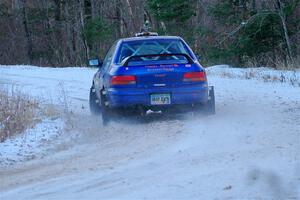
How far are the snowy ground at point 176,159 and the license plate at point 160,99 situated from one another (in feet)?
1.18

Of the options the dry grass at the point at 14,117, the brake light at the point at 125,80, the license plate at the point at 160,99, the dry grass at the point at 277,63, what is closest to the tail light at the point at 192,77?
the license plate at the point at 160,99

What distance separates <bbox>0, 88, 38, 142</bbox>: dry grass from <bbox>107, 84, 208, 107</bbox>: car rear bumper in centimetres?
151

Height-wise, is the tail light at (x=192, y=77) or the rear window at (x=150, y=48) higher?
the rear window at (x=150, y=48)

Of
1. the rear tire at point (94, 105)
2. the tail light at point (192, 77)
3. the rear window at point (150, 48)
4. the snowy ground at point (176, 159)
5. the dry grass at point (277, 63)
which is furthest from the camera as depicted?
the dry grass at point (277, 63)

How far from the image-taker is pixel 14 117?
36.9ft

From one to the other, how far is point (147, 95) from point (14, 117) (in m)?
2.29

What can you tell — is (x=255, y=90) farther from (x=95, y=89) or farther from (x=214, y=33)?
(x=214, y=33)

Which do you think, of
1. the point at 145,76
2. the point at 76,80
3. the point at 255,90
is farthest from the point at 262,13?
the point at 145,76

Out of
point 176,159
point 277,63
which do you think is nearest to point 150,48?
point 176,159

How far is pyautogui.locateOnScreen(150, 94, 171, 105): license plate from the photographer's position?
1123 cm

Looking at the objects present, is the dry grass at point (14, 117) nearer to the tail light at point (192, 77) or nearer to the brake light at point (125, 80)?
the brake light at point (125, 80)

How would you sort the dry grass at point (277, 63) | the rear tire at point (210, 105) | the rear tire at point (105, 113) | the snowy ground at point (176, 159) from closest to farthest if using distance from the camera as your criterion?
the snowy ground at point (176, 159)
the rear tire at point (105, 113)
the rear tire at point (210, 105)
the dry grass at point (277, 63)

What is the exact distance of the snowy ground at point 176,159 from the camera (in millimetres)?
6719

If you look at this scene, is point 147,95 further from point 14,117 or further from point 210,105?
point 14,117
